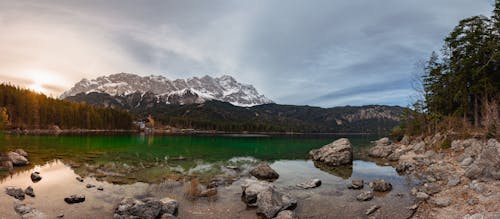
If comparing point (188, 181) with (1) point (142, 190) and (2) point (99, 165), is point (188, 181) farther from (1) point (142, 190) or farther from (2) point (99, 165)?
(2) point (99, 165)

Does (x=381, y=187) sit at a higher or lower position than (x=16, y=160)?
lower

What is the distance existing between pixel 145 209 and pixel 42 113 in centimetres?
14227

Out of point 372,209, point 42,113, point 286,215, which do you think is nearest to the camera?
point 286,215

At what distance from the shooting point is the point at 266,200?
1642 centimetres

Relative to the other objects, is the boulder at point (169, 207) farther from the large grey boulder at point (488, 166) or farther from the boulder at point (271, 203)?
the large grey boulder at point (488, 166)

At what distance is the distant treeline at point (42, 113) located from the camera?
113 metres

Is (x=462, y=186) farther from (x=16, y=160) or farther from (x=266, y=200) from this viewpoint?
(x=16, y=160)

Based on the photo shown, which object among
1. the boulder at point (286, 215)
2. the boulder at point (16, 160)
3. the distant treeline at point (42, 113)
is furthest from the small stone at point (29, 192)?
the distant treeline at point (42, 113)

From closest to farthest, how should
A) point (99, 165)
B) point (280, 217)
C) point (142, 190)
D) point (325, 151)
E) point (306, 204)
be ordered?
point (280, 217)
point (306, 204)
point (142, 190)
point (99, 165)
point (325, 151)

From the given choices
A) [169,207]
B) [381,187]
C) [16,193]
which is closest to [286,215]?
[169,207]

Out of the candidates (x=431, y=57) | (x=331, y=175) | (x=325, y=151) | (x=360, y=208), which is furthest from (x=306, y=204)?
(x=431, y=57)

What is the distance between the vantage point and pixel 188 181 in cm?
2436

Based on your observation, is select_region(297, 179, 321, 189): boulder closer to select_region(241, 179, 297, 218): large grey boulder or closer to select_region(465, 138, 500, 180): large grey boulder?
select_region(241, 179, 297, 218): large grey boulder

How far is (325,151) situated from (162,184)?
30.6 m
